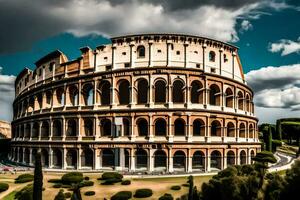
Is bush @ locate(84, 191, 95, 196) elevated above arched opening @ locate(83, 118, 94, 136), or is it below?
below

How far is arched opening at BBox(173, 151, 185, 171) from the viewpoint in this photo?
41.7 meters

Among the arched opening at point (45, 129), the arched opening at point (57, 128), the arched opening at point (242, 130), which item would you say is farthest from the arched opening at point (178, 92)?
the arched opening at point (45, 129)

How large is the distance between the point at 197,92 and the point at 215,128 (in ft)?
19.8

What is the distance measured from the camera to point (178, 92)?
4484 centimetres

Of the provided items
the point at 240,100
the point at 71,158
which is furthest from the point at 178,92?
the point at 71,158

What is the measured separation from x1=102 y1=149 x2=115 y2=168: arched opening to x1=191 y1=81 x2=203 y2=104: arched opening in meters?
14.2

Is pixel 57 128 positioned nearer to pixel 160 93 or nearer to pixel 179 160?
pixel 160 93

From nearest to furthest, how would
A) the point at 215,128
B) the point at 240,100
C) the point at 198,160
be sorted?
the point at 198,160
the point at 215,128
the point at 240,100

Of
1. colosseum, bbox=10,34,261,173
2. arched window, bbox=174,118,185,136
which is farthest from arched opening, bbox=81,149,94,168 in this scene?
arched window, bbox=174,118,185,136

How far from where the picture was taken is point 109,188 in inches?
1262

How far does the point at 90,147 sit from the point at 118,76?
10.9 metres

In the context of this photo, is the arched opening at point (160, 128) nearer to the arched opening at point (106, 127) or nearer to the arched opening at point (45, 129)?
the arched opening at point (106, 127)

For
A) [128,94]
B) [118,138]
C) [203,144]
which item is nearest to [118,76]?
[128,94]

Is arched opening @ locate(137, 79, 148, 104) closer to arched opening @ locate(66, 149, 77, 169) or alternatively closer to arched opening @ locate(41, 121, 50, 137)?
arched opening @ locate(66, 149, 77, 169)
